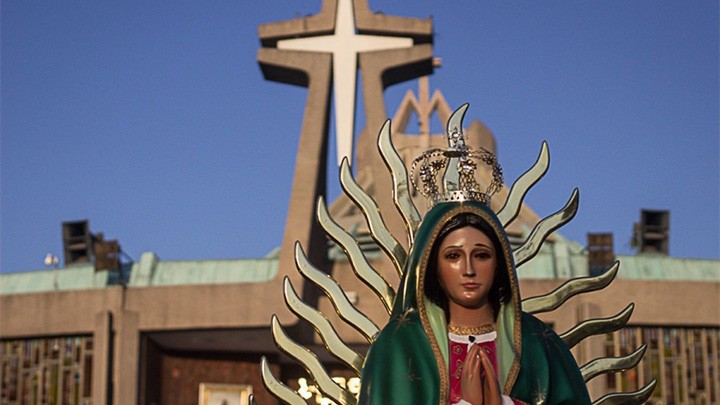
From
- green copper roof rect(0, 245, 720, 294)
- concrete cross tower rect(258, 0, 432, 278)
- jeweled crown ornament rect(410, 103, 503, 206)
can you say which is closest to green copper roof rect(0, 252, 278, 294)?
green copper roof rect(0, 245, 720, 294)

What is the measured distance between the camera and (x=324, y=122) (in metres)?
25.1

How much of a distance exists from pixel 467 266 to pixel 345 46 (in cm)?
1772

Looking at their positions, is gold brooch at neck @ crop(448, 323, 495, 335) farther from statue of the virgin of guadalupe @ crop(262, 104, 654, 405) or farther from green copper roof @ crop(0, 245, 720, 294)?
green copper roof @ crop(0, 245, 720, 294)

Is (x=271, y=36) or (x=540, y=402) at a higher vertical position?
(x=271, y=36)

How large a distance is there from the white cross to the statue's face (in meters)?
17.2

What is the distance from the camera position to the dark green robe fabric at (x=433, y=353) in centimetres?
752

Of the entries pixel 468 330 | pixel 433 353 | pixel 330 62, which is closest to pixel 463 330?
pixel 468 330

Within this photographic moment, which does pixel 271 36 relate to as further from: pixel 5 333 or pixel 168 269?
pixel 5 333

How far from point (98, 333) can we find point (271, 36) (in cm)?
648

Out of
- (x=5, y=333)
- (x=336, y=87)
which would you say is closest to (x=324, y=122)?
(x=336, y=87)

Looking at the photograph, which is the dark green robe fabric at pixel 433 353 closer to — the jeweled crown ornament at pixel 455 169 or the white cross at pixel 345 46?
the jeweled crown ornament at pixel 455 169

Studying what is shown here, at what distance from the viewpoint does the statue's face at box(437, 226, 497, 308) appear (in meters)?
7.63

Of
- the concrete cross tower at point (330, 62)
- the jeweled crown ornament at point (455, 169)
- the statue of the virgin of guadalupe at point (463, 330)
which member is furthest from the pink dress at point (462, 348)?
the concrete cross tower at point (330, 62)

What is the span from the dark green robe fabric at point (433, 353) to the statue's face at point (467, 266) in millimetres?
88
